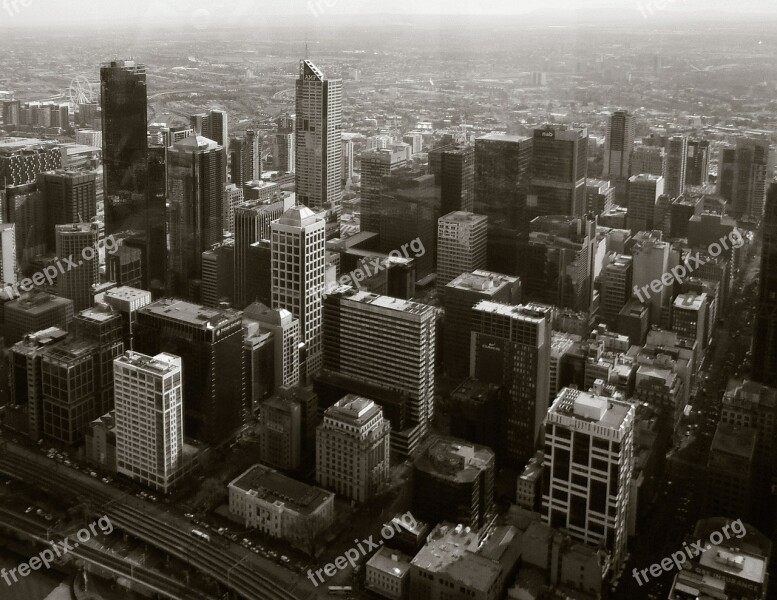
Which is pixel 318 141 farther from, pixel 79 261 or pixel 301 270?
pixel 301 270

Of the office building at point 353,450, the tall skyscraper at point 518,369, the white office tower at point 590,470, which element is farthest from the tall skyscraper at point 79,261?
the white office tower at point 590,470

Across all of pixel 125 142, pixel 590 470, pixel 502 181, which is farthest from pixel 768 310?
pixel 125 142

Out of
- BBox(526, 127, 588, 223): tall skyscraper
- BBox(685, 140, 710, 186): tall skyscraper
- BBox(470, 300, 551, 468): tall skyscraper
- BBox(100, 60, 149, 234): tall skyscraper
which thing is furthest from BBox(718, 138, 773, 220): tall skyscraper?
BBox(100, 60, 149, 234): tall skyscraper

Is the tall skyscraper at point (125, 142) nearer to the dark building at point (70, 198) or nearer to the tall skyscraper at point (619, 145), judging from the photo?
the dark building at point (70, 198)

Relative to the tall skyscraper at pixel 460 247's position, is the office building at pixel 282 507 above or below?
below

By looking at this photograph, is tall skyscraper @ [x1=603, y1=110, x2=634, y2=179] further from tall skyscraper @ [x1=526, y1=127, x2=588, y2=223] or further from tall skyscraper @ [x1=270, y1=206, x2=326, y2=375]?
tall skyscraper @ [x1=270, y1=206, x2=326, y2=375]

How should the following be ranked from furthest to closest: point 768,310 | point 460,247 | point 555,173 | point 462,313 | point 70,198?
point 70,198
point 555,173
point 460,247
point 462,313
point 768,310
